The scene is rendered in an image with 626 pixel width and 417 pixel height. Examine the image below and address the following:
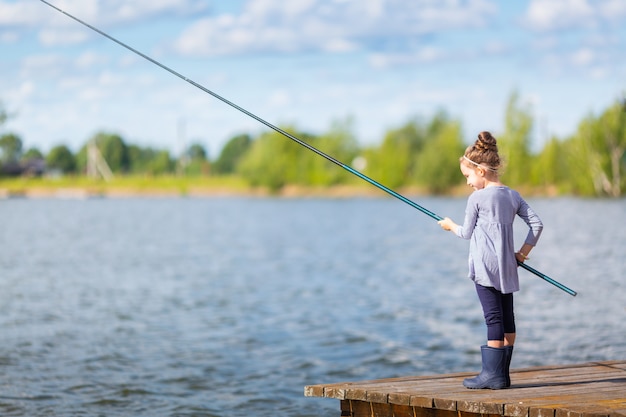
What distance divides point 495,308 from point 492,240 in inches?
18.2

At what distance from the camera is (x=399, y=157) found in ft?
362

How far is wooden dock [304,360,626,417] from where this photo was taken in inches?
226

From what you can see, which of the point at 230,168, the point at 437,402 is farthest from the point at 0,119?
the point at 230,168

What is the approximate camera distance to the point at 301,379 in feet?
38.9

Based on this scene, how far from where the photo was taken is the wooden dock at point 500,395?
5738 mm

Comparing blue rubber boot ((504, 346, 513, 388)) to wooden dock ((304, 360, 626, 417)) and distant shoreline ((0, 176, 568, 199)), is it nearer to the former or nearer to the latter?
wooden dock ((304, 360, 626, 417))

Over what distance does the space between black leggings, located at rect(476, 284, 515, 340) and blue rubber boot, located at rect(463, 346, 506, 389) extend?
11 cm

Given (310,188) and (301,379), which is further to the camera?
(310,188)

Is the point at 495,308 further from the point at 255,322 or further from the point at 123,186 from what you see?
the point at 123,186

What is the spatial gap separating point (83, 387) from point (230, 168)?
150569 mm

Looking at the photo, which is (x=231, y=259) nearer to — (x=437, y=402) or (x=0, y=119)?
(x=437, y=402)

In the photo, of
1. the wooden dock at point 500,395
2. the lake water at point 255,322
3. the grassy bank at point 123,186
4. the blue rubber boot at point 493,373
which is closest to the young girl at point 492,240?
the blue rubber boot at point 493,373

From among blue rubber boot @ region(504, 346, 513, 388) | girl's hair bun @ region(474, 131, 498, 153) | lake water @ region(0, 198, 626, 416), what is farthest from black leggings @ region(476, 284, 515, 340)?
lake water @ region(0, 198, 626, 416)

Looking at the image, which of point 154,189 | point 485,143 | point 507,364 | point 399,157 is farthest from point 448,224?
point 154,189
